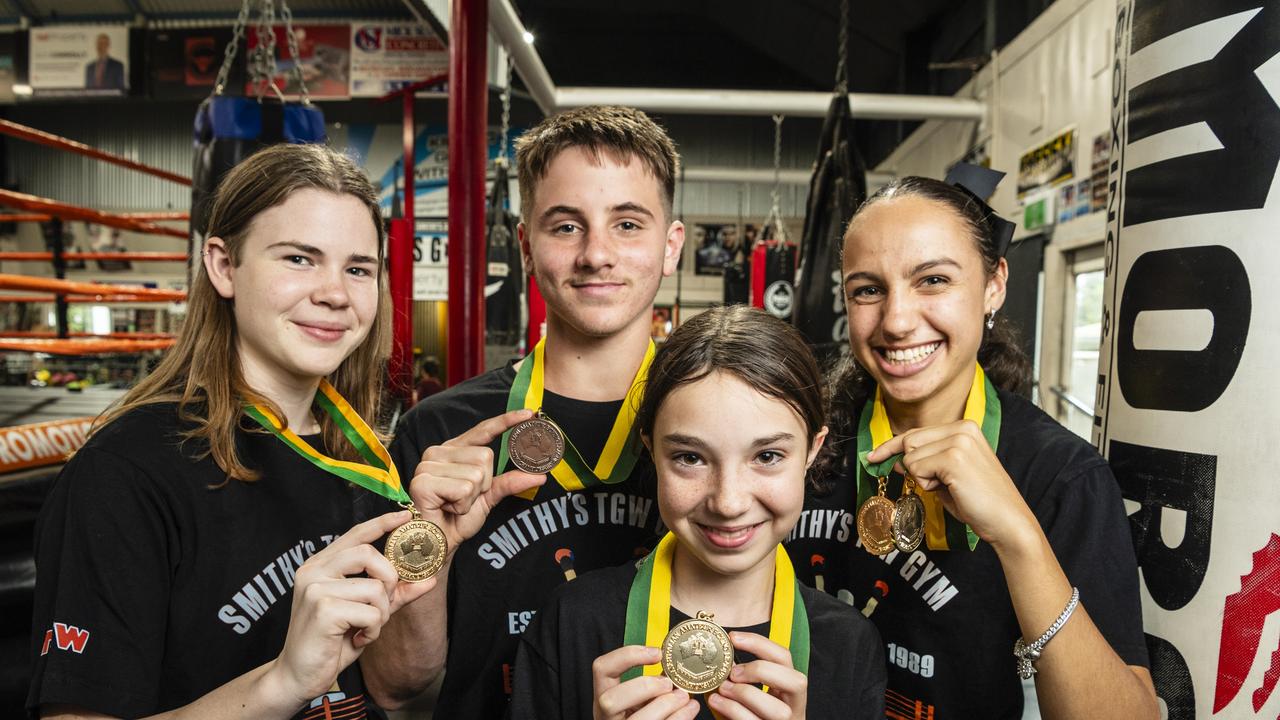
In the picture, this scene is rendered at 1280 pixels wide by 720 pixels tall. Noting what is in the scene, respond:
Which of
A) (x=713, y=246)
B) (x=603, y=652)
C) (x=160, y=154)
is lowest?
(x=603, y=652)

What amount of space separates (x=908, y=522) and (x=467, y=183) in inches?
97.8

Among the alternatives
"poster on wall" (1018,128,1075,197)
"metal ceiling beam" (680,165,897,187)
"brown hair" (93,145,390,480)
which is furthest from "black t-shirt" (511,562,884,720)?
"metal ceiling beam" (680,165,897,187)

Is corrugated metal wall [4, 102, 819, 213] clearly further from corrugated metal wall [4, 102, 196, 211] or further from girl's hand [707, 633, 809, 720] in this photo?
girl's hand [707, 633, 809, 720]

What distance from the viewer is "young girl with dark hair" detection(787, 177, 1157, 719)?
130 cm

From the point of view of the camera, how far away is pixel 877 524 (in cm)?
156

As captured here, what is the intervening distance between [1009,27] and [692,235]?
24.3 ft

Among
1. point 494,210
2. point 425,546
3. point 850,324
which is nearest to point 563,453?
point 425,546

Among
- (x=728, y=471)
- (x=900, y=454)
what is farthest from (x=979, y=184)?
(x=728, y=471)

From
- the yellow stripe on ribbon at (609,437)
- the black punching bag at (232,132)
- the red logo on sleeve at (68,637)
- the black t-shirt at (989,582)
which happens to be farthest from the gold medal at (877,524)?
the black punching bag at (232,132)

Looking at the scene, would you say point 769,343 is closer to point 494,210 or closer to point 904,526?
point 904,526

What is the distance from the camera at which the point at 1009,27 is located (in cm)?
654

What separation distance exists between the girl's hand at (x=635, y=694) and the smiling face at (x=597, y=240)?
71 cm

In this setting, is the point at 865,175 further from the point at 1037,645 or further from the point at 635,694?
the point at 635,694

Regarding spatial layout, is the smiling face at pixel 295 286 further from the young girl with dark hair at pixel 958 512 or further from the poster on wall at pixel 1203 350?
the poster on wall at pixel 1203 350
